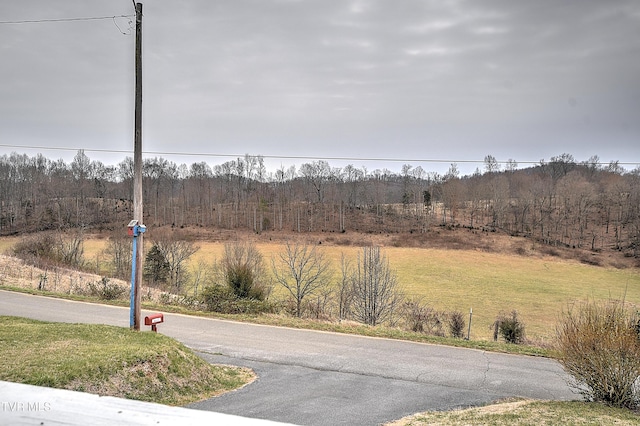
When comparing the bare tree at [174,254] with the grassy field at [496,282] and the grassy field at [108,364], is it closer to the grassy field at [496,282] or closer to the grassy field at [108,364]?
the grassy field at [496,282]

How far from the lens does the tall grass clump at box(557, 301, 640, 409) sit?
9.15m

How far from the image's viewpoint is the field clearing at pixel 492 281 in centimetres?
4266

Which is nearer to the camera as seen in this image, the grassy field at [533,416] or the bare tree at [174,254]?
the grassy field at [533,416]

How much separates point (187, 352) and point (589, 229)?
98470 millimetres

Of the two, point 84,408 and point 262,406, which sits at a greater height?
point 84,408

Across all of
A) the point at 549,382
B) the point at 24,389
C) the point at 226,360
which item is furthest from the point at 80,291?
the point at 24,389

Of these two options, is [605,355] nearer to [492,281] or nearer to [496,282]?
[496,282]

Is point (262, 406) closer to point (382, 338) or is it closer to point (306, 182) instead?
point (382, 338)

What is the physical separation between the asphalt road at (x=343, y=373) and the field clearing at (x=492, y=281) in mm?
16724

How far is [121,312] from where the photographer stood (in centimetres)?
2028

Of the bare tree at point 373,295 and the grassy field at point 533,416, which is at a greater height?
the grassy field at point 533,416

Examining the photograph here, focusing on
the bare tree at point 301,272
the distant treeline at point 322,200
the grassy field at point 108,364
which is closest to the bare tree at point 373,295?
the bare tree at point 301,272

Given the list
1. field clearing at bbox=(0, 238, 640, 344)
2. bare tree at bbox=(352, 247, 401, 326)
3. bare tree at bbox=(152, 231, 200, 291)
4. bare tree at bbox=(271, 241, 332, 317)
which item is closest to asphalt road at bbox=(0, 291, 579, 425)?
bare tree at bbox=(271, 241, 332, 317)

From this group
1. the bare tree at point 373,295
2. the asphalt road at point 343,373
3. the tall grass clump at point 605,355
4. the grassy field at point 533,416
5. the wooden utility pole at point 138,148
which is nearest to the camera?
the grassy field at point 533,416
